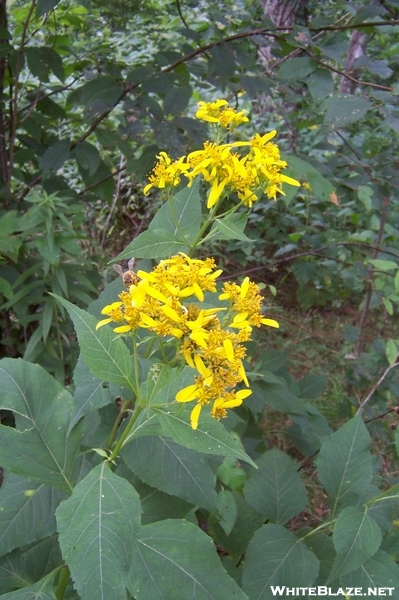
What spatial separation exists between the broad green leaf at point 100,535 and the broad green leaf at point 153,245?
0.50 metres

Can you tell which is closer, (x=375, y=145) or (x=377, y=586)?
(x=377, y=586)

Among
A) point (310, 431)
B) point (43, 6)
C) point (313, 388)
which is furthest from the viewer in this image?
point (313, 388)

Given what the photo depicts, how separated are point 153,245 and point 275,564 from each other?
0.99 metres

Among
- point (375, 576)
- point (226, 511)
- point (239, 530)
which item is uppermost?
point (226, 511)

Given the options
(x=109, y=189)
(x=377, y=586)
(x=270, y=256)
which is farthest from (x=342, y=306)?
(x=377, y=586)

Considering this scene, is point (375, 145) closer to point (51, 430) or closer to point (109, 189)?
point (109, 189)

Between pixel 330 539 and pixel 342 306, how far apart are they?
2890 millimetres

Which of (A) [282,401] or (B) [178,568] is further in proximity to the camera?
(A) [282,401]

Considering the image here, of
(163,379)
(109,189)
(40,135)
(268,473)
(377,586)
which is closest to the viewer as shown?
(163,379)

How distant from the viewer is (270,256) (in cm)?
460

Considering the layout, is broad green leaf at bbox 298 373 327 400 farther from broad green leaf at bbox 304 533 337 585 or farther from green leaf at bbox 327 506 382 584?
green leaf at bbox 327 506 382 584

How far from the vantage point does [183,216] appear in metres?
1.31

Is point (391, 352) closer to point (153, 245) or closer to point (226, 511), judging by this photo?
point (226, 511)

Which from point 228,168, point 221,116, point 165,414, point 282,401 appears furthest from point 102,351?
point 282,401
